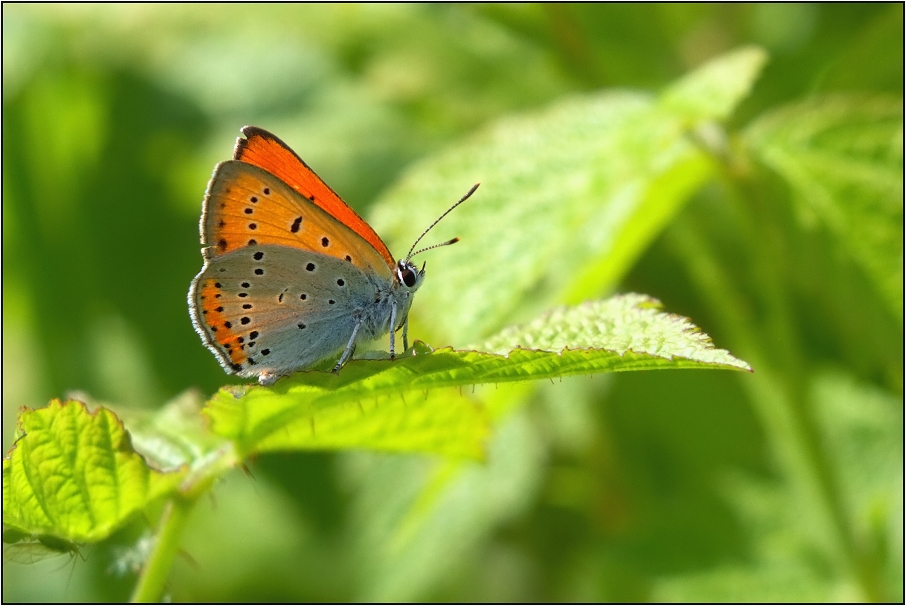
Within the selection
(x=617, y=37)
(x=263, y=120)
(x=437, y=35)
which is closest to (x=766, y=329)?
(x=617, y=37)

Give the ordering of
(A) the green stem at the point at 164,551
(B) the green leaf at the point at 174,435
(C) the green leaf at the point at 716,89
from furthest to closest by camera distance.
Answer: (C) the green leaf at the point at 716,89, (B) the green leaf at the point at 174,435, (A) the green stem at the point at 164,551

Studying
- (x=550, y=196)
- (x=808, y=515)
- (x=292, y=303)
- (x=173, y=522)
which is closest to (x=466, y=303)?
(x=550, y=196)

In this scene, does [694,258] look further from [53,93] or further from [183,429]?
[53,93]

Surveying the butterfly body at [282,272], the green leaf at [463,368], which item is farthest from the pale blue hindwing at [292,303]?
the green leaf at [463,368]

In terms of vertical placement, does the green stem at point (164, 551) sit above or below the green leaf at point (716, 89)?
below

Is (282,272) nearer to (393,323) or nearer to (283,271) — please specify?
(283,271)

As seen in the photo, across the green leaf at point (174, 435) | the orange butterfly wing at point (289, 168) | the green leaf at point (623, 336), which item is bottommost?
the green leaf at point (174, 435)

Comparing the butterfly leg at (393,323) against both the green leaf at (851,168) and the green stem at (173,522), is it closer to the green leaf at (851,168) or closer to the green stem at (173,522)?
the green stem at (173,522)
